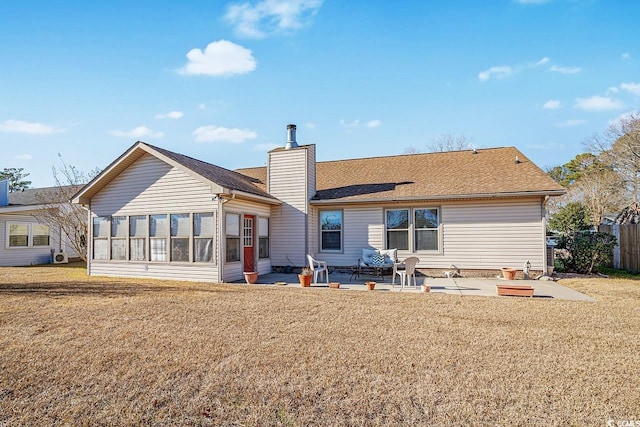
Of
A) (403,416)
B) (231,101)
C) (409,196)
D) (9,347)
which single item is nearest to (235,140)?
(231,101)

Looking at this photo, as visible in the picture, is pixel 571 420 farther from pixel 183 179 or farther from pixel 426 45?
pixel 426 45

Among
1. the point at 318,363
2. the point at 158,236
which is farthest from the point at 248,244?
the point at 318,363

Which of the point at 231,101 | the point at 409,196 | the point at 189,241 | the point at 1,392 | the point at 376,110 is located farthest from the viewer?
the point at 376,110

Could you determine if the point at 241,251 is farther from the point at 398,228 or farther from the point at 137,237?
the point at 398,228

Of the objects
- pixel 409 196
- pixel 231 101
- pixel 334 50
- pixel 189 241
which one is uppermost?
pixel 334 50

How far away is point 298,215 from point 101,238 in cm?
708

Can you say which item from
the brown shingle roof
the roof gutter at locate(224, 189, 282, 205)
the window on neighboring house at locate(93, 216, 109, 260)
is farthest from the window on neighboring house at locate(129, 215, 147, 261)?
the brown shingle roof

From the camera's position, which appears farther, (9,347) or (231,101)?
(231,101)

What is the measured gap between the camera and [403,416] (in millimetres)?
2949

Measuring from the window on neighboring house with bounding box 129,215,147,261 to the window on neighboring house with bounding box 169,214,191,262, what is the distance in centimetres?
119

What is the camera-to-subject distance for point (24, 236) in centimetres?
1781

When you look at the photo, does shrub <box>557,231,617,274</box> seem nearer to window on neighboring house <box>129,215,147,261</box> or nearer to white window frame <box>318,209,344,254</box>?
white window frame <box>318,209,344,254</box>

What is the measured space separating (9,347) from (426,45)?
12.7 meters

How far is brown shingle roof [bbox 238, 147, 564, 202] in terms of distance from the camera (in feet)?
37.7
